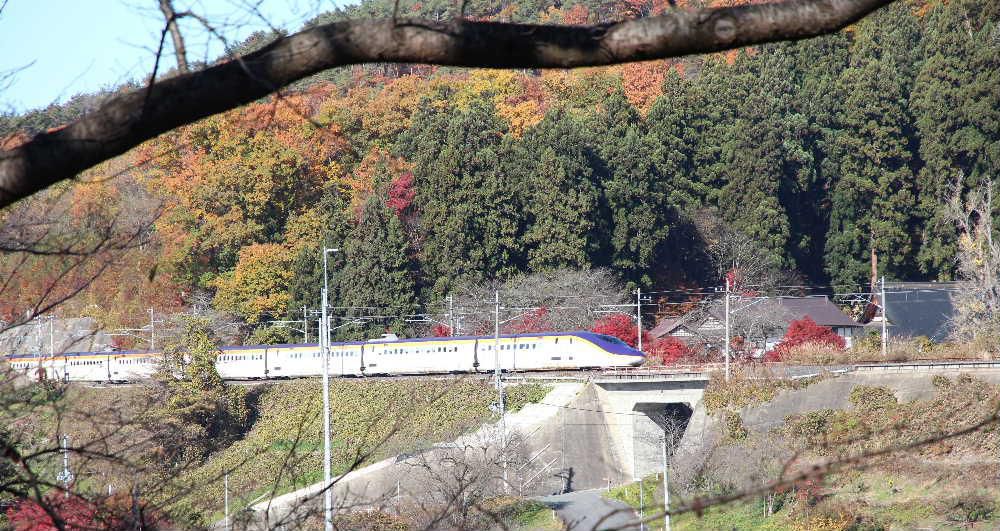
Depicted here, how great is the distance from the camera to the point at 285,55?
285cm

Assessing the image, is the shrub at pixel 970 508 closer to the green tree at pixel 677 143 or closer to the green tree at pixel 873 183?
the green tree at pixel 873 183

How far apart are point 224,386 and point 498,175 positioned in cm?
1755

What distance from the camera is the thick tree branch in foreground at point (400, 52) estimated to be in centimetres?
280

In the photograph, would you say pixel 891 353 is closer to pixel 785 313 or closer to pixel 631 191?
pixel 785 313

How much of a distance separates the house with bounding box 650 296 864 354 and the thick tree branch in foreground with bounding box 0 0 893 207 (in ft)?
134

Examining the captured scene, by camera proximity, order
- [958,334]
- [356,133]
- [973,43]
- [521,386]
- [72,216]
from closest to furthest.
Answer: [72,216] → [521,386] → [958,334] → [973,43] → [356,133]

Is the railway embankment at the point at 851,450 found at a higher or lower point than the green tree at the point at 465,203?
lower

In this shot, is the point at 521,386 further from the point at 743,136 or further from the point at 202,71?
the point at 202,71

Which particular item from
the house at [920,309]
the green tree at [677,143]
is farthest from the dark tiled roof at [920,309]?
the green tree at [677,143]

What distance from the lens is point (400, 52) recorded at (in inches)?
113

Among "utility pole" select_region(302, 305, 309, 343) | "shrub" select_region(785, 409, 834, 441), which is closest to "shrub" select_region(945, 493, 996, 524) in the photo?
"shrub" select_region(785, 409, 834, 441)

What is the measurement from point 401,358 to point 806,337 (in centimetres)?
1486

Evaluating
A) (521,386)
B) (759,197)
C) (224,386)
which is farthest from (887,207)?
(224,386)

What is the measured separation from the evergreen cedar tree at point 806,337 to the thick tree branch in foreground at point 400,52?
3751 cm
